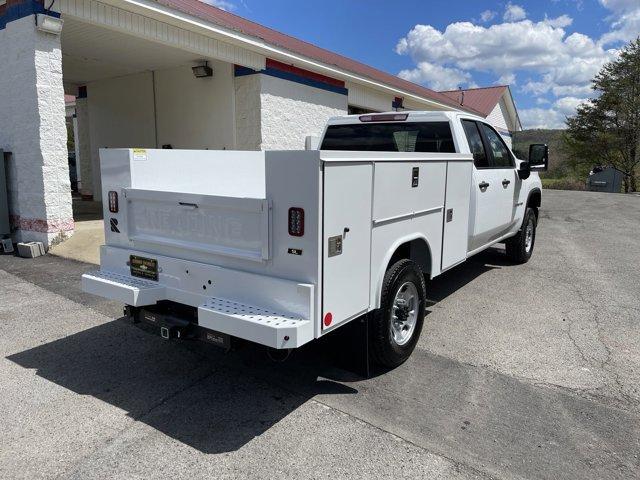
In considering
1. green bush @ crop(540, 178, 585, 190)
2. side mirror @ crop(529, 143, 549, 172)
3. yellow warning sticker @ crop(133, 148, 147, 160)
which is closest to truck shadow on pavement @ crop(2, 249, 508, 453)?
yellow warning sticker @ crop(133, 148, 147, 160)

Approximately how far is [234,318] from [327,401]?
1.05m

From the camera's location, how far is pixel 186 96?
13531mm

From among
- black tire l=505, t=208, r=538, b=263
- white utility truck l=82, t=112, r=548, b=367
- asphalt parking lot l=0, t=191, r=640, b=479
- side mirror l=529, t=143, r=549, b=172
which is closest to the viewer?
asphalt parking lot l=0, t=191, r=640, b=479

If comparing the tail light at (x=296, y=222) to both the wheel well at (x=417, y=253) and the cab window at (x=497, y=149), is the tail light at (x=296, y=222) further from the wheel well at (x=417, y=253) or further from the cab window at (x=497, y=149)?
the cab window at (x=497, y=149)

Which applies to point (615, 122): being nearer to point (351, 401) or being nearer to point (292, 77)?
point (292, 77)

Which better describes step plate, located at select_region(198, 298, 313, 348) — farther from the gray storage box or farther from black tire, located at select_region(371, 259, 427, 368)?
the gray storage box

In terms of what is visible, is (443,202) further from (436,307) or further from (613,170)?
(613,170)

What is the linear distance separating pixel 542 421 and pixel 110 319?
4177 mm

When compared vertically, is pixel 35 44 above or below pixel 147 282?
above

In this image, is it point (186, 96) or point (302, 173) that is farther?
point (186, 96)

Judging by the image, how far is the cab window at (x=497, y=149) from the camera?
620 centimetres

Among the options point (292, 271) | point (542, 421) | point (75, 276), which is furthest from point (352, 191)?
point (75, 276)

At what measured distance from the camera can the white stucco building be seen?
329 inches

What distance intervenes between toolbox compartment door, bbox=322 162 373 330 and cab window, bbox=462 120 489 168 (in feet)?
8.71
